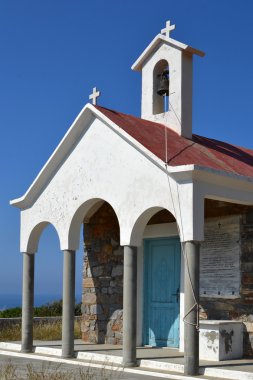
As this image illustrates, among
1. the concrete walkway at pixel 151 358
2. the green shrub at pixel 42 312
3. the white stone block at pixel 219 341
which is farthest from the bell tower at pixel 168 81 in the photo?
the green shrub at pixel 42 312

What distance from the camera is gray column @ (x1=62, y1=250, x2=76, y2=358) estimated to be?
12516 millimetres

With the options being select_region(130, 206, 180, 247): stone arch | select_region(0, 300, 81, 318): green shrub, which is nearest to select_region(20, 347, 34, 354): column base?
select_region(130, 206, 180, 247): stone arch

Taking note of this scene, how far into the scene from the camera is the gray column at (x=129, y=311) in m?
11.3

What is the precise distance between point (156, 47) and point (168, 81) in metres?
0.73

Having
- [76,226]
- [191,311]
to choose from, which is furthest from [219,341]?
[76,226]

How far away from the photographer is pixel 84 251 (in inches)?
597

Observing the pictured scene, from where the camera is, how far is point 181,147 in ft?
40.2

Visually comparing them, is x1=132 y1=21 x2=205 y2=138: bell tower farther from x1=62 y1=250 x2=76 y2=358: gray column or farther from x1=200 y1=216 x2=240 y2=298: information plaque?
x1=62 y1=250 x2=76 y2=358: gray column

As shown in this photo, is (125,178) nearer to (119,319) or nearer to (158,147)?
(158,147)

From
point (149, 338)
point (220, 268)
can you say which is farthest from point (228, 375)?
point (149, 338)

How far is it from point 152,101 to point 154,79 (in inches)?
17.5

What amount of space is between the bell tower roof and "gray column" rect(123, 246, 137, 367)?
4.18 metres

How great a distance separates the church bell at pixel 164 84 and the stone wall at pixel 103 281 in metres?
2.64

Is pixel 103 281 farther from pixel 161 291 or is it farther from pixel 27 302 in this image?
pixel 27 302
